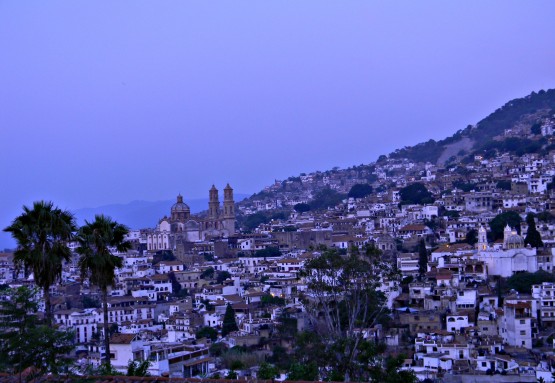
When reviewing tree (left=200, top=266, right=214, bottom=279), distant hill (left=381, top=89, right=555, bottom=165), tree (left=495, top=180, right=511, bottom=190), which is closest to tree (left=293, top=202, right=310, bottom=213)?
tree (left=495, top=180, right=511, bottom=190)

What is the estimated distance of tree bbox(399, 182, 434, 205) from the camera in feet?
213

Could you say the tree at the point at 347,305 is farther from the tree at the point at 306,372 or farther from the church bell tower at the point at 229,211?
the church bell tower at the point at 229,211

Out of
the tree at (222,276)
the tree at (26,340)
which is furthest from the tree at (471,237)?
the tree at (26,340)

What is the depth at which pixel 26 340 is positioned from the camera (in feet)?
32.0

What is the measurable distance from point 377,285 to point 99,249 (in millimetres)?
7115

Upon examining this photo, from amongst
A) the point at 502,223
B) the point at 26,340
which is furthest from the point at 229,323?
the point at 26,340

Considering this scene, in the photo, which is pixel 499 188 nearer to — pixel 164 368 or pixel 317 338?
pixel 164 368

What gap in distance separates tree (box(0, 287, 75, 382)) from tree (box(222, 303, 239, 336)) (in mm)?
26027

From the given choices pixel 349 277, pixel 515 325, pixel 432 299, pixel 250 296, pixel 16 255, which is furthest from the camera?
pixel 250 296

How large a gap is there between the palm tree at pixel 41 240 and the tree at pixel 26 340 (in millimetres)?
4670

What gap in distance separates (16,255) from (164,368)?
11052 mm

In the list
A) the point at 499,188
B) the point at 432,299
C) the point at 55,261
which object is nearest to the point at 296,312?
the point at 432,299

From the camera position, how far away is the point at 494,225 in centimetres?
4569

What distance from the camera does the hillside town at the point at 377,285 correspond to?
2659cm
